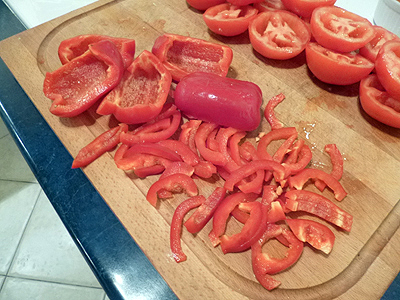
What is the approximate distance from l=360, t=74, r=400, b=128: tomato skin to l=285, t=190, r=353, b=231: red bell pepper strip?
601 millimetres

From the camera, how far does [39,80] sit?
6.39 feet

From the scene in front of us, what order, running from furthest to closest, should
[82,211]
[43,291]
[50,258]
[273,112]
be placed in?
[50,258]
[43,291]
[273,112]
[82,211]

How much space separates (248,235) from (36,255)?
8.17 ft

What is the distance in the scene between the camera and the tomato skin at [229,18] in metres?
2.08

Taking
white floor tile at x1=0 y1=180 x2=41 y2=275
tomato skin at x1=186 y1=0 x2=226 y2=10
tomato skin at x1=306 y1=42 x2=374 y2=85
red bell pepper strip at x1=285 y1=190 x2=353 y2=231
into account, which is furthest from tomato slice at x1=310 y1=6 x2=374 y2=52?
white floor tile at x1=0 y1=180 x2=41 y2=275

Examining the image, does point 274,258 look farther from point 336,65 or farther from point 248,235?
point 336,65

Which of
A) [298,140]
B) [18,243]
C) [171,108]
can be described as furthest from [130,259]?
[18,243]

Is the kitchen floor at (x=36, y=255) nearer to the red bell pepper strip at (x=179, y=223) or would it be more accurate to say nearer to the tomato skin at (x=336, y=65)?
the red bell pepper strip at (x=179, y=223)

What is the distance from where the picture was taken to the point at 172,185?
1.55 metres

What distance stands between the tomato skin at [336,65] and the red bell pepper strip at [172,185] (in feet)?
3.37

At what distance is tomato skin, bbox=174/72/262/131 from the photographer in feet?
5.40

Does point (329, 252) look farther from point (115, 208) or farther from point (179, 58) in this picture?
point (179, 58)

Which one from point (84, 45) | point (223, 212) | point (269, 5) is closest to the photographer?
point (223, 212)

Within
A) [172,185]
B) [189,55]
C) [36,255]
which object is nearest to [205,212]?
[172,185]
